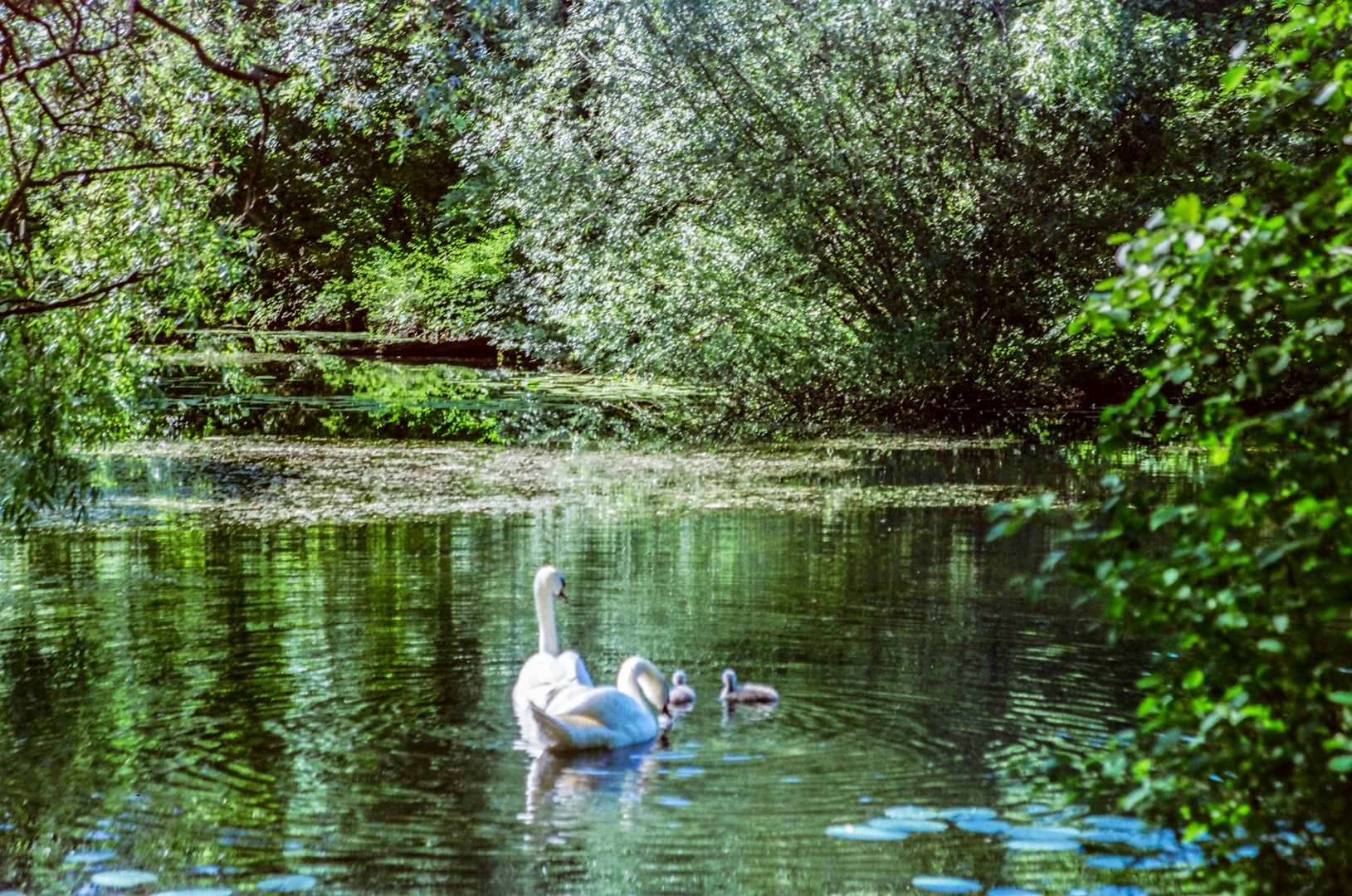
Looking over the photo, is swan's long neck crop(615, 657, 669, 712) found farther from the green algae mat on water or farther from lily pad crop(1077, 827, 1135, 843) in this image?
the green algae mat on water

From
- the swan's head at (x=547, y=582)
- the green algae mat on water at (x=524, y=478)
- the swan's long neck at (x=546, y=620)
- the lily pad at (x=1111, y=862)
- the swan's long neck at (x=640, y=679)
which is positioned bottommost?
the lily pad at (x=1111, y=862)

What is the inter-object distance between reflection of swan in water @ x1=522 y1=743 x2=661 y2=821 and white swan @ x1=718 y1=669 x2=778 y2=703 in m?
0.77

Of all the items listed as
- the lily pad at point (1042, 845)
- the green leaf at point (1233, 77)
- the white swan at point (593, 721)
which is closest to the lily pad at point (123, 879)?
the white swan at point (593, 721)

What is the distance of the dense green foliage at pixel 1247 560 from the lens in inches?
151

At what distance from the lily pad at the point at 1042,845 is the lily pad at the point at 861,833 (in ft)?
1.41

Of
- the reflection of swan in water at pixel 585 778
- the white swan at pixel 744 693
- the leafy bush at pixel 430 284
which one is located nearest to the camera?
the reflection of swan in water at pixel 585 778

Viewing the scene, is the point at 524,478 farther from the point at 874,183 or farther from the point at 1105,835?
the point at 1105,835

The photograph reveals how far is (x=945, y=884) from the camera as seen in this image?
5.79 m

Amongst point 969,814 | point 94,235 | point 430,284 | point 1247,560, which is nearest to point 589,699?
point 969,814

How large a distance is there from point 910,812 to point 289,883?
2.50 meters

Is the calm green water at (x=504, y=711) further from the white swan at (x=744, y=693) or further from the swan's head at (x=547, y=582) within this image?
the swan's head at (x=547, y=582)

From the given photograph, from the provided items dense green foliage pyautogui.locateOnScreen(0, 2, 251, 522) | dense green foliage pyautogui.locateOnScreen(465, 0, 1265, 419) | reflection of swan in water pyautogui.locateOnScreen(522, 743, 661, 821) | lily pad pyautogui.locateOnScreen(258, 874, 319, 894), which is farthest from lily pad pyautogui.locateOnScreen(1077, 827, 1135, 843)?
dense green foliage pyautogui.locateOnScreen(465, 0, 1265, 419)

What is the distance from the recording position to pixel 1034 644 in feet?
33.2

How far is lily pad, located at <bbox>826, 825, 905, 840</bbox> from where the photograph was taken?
6.27 meters
